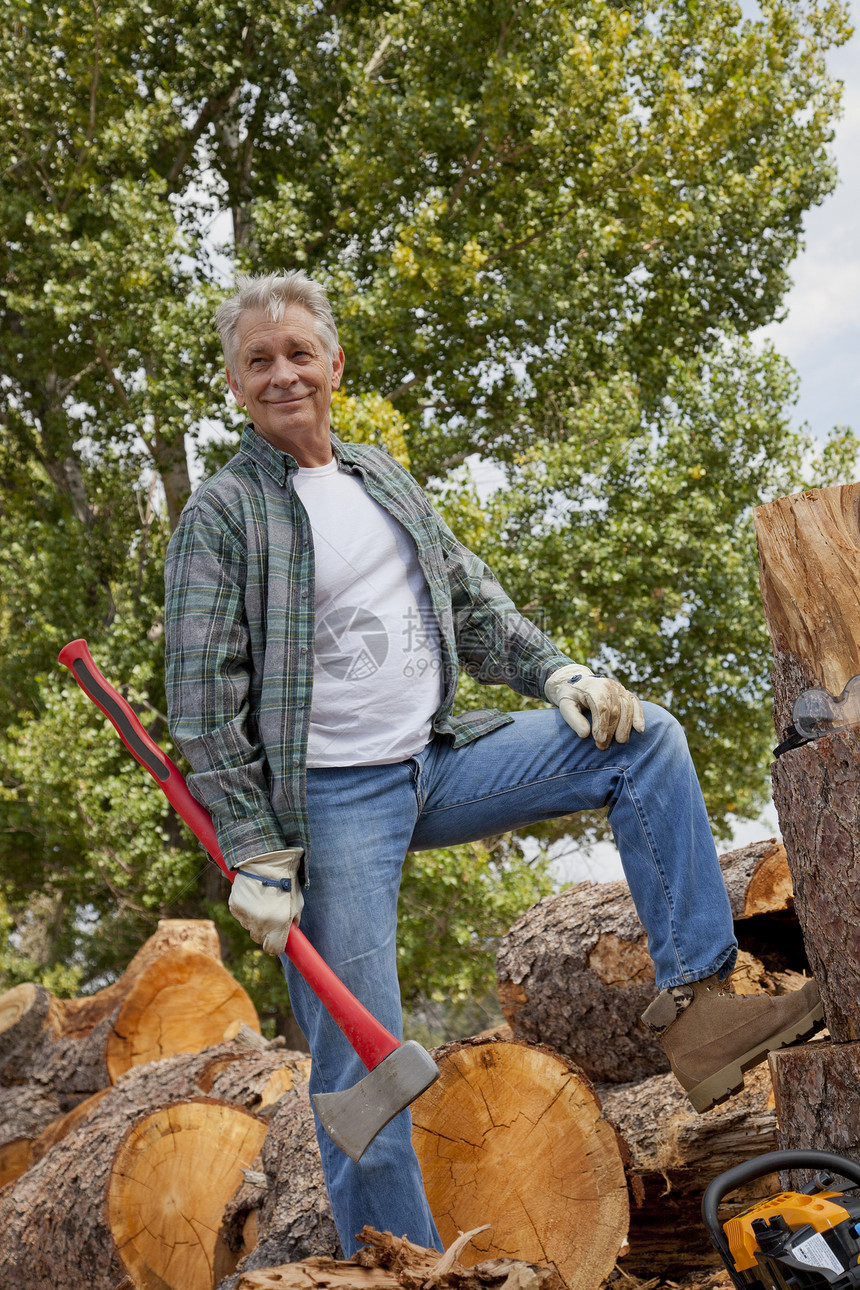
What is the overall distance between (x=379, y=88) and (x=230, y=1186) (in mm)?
9822

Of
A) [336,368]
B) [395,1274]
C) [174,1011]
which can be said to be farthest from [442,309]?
[395,1274]

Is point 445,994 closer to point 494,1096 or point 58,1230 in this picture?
point 58,1230

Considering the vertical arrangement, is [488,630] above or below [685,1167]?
above

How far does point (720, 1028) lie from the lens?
2.10m

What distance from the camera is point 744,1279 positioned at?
57.3 inches

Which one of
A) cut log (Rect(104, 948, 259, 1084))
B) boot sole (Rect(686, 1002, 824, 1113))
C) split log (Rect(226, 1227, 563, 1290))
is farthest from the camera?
cut log (Rect(104, 948, 259, 1084))


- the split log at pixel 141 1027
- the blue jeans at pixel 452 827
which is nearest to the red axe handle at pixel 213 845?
the blue jeans at pixel 452 827

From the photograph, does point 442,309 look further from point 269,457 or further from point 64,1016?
point 269,457

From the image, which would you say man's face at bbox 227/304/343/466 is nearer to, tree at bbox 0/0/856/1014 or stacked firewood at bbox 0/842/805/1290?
stacked firewood at bbox 0/842/805/1290

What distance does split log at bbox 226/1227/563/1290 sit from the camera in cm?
159

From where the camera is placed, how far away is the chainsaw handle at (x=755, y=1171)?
142 centimetres

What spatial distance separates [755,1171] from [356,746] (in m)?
1.14

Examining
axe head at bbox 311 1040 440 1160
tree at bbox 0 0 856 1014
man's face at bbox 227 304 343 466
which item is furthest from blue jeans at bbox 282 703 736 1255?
tree at bbox 0 0 856 1014

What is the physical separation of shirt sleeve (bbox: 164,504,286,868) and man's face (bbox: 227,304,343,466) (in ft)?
1.02
